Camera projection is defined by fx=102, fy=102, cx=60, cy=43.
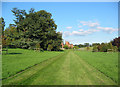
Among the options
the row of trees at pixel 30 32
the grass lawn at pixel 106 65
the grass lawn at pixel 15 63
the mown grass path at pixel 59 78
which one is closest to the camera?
the mown grass path at pixel 59 78

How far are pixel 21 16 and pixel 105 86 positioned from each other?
160 ft

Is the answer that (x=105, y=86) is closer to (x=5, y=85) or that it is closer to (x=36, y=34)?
(x=5, y=85)

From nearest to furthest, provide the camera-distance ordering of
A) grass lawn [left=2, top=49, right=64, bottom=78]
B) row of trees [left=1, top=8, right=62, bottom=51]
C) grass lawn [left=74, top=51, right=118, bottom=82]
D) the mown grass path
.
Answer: the mown grass path, grass lawn [left=74, top=51, right=118, bottom=82], grass lawn [left=2, top=49, right=64, bottom=78], row of trees [left=1, top=8, right=62, bottom=51]

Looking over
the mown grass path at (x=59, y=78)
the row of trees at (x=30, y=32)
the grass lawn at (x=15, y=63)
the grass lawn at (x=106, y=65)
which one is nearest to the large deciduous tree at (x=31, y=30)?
the row of trees at (x=30, y=32)

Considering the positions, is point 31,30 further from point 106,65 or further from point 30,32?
point 106,65

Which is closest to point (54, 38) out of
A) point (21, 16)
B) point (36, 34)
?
point (36, 34)

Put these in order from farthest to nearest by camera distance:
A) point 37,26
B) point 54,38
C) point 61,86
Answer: point 54,38 → point 37,26 → point 61,86

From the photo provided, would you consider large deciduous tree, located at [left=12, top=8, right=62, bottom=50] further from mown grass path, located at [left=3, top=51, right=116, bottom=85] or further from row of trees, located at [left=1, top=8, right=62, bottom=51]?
mown grass path, located at [left=3, top=51, right=116, bottom=85]

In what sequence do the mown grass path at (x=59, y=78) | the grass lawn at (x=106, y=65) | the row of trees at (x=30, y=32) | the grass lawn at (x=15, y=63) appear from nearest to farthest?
1. the mown grass path at (x=59, y=78)
2. the grass lawn at (x=106, y=65)
3. the grass lawn at (x=15, y=63)
4. the row of trees at (x=30, y=32)

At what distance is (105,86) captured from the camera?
4047 mm

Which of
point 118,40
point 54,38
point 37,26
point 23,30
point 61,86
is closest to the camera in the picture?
point 61,86

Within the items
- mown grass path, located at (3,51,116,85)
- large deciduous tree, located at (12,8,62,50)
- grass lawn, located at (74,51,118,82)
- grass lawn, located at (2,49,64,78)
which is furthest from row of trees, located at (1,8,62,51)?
mown grass path, located at (3,51,116,85)

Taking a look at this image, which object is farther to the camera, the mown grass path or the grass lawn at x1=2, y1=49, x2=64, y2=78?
the grass lawn at x1=2, y1=49, x2=64, y2=78

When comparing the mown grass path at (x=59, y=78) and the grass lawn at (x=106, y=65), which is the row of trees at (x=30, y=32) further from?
the mown grass path at (x=59, y=78)
